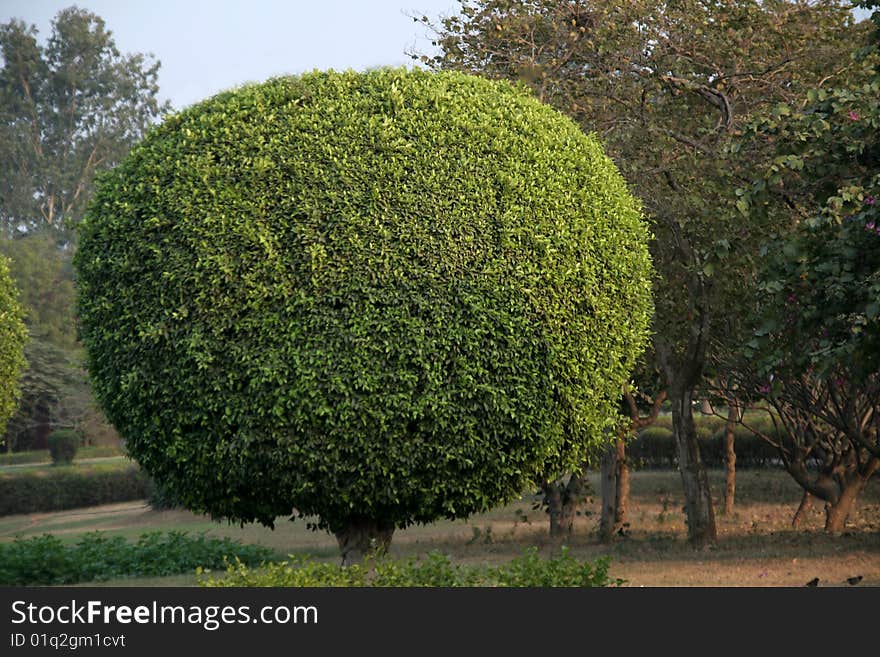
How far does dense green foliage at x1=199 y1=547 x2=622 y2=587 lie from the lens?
7.54 meters

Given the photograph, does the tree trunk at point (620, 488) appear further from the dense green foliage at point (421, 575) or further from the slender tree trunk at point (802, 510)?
the dense green foliage at point (421, 575)

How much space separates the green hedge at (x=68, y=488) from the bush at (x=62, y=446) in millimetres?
4215

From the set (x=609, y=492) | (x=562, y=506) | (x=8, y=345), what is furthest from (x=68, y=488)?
(x=609, y=492)

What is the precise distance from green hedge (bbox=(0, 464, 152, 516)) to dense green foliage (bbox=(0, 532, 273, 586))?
9.73m

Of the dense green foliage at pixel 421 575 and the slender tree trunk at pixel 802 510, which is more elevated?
the dense green foliage at pixel 421 575

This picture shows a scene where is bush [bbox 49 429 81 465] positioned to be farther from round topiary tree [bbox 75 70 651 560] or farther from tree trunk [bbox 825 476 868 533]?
round topiary tree [bbox 75 70 651 560]

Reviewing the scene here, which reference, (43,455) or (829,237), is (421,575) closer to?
(829,237)

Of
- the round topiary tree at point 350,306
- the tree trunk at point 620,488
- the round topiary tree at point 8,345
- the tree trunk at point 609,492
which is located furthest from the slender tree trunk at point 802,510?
the round topiary tree at point 8,345

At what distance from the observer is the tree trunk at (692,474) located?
48.2ft

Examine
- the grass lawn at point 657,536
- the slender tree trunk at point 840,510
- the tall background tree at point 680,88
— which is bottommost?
the grass lawn at point 657,536

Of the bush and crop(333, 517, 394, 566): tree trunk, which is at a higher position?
crop(333, 517, 394, 566): tree trunk

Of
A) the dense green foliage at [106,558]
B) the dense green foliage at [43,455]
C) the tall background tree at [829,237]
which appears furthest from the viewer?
the dense green foliage at [43,455]

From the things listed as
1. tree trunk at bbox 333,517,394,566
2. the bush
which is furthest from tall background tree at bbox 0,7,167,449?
tree trunk at bbox 333,517,394,566

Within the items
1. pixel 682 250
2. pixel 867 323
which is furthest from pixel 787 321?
pixel 682 250
